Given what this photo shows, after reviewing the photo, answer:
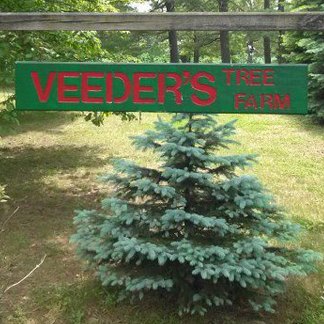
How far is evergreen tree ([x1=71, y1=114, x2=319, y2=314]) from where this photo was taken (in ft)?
10.0

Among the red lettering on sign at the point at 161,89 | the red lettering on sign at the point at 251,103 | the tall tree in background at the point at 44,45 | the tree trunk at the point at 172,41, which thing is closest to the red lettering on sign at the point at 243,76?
the red lettering on sign at the point at 251,103

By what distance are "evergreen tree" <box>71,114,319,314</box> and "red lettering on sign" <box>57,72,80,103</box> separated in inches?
34.0

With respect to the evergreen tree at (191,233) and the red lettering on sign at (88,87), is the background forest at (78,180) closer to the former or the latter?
the evergreen tree at (191,233)

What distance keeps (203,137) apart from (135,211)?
83 centimetres

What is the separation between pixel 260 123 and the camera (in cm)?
1309

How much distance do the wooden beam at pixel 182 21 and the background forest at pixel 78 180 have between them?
4.59ft

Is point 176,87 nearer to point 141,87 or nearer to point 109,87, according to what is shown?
point 141,87

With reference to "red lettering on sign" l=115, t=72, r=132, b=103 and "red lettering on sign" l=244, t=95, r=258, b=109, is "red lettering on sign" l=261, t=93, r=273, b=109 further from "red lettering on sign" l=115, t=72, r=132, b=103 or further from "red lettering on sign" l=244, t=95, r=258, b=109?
"red lettering on sign" l=115, t=72, r=132, b=103

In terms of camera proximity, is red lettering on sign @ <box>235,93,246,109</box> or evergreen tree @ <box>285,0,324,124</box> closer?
red lettering on sign @ <box>235,93,246,109</box>

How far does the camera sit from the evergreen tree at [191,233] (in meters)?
3.05

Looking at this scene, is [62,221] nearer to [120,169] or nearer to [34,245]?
[34,245]

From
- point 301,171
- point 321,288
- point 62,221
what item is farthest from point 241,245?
point 301,171

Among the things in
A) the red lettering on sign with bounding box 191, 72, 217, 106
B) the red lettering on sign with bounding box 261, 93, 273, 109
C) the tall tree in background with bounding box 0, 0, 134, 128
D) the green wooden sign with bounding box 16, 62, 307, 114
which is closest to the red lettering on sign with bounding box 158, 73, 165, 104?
the green wooden sign with bounding box 16, 62, 307, 114

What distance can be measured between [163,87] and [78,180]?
4969 mm
